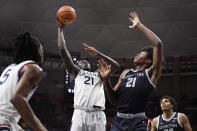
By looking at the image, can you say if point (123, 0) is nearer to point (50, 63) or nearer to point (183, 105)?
point (50, 63)

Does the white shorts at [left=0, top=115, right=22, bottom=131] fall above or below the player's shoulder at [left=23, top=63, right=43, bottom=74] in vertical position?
below

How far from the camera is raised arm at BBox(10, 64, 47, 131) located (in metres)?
2.44

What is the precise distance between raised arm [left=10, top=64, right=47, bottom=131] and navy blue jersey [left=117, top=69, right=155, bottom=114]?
1864mm

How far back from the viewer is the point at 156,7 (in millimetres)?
15109

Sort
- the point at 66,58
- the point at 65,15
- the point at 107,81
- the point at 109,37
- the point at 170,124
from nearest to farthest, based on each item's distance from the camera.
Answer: the point at 107,81 < the point at 65,15 < the point at 66,58 < the point at 170,124 < the point at 109,37

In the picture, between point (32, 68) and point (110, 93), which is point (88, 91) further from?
point (32, 68)

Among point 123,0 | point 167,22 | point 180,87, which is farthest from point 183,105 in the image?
point 123,0

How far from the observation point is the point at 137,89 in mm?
4238

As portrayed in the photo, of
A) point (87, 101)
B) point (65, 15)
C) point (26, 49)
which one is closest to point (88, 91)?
point (87, 101)

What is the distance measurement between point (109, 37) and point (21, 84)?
13987 mm

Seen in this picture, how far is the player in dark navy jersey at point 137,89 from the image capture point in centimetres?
417

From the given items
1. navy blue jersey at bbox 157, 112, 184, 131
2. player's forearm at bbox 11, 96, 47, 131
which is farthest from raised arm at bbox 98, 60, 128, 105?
navy blue jersey at bbox 157, 112, 184, 131

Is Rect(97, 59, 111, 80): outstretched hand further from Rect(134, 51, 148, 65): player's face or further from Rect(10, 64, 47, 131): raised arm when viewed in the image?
Rect(10, 64, 47, 131): raised arm

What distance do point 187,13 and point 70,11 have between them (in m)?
11.0
